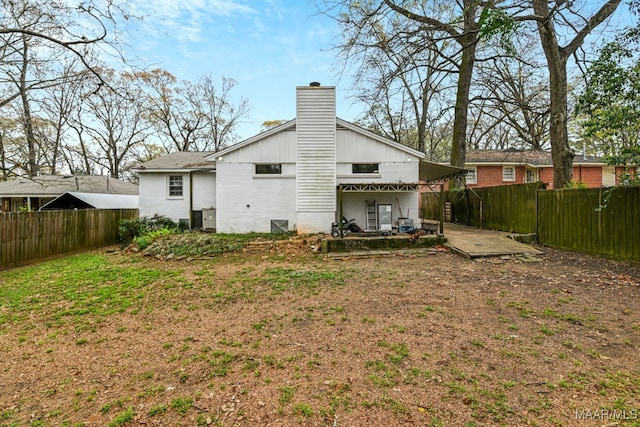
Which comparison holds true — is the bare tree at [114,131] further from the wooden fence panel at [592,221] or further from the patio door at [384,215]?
the wooden fence panel at [592,221]

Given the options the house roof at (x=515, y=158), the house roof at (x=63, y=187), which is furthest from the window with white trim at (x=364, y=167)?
the house roof at (x=63, y=187)

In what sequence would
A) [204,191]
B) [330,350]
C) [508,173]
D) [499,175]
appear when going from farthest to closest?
1. [508,173]
2. [499,175]
3. [204,191]
4. [330,350]

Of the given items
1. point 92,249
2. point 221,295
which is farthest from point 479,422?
point 92,249

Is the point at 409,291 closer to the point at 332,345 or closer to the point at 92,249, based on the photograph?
the point at 332,345

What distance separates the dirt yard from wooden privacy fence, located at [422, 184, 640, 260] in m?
0.82

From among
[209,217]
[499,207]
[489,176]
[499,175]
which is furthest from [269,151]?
[499,175]

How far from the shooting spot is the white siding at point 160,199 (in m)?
13.4

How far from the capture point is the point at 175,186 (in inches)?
532

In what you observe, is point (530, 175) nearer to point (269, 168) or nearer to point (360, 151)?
point (360, 151)

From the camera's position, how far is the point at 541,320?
155 inches

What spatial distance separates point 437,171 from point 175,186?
11.7 meters

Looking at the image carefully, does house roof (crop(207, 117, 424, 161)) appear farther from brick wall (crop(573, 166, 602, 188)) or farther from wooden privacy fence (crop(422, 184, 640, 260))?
brick wall (crop(573, 166, 602, 188))

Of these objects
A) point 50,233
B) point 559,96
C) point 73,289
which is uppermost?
point 559,96

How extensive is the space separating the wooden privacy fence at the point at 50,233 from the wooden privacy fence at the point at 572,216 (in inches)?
605
